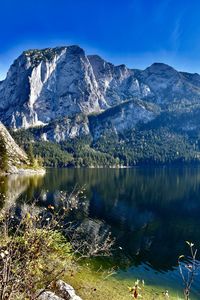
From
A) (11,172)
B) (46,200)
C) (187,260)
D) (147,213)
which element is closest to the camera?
(187,260)

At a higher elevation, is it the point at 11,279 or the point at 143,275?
the point at 11,279

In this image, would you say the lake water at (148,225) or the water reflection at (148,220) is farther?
the water reflection at (148,220)

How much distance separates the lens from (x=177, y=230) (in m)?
65.8

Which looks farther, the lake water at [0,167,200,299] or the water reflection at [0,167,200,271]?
the water reflection at [0,167,200,271]

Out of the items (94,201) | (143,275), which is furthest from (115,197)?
(143,275)

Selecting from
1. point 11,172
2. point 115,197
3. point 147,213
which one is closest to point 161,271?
point 147,213

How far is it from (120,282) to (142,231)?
31.2 metres

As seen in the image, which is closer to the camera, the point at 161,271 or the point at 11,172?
the point at 161,271

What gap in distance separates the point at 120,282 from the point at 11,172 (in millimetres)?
152599

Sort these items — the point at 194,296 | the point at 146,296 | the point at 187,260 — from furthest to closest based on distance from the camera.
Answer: the point at 187,260 < the point at 194,296 < the point at 146,296

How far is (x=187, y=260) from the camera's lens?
46.6m

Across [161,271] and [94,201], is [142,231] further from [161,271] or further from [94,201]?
[94,201]

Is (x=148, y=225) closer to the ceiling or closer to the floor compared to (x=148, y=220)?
closer to the floor

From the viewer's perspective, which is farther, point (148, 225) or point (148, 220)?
point (148, 220)
